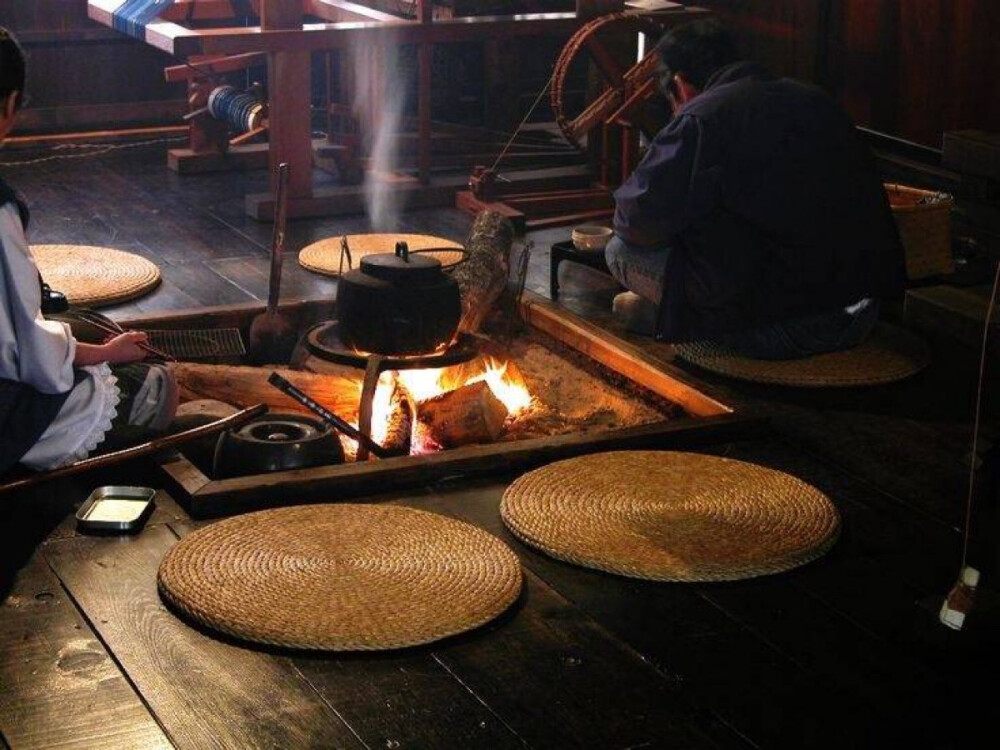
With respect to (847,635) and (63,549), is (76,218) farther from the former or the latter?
(847,635)

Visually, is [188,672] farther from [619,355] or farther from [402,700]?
[619,355]

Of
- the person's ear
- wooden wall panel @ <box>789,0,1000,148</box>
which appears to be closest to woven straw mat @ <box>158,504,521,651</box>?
the person's ear

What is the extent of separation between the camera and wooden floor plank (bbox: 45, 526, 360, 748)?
266cm

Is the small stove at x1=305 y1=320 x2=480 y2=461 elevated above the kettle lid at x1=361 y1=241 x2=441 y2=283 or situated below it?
below

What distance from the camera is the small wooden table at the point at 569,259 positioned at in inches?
214

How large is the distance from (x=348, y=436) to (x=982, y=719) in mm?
Answer: 1845

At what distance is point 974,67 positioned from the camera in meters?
6.38

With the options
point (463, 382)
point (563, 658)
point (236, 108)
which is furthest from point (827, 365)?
point (236, 108)

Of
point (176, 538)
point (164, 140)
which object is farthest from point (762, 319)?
point (164, 140)

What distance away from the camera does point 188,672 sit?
2.86 meters

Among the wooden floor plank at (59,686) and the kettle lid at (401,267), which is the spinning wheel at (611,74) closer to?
the kettle lid at (401,267)

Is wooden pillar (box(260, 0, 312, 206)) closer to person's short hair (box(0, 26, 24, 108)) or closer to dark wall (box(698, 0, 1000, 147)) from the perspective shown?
dark wall (box(698, 0, 1000, 147))

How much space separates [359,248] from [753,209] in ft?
6.46

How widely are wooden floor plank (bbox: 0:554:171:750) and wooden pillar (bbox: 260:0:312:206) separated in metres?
3.82
